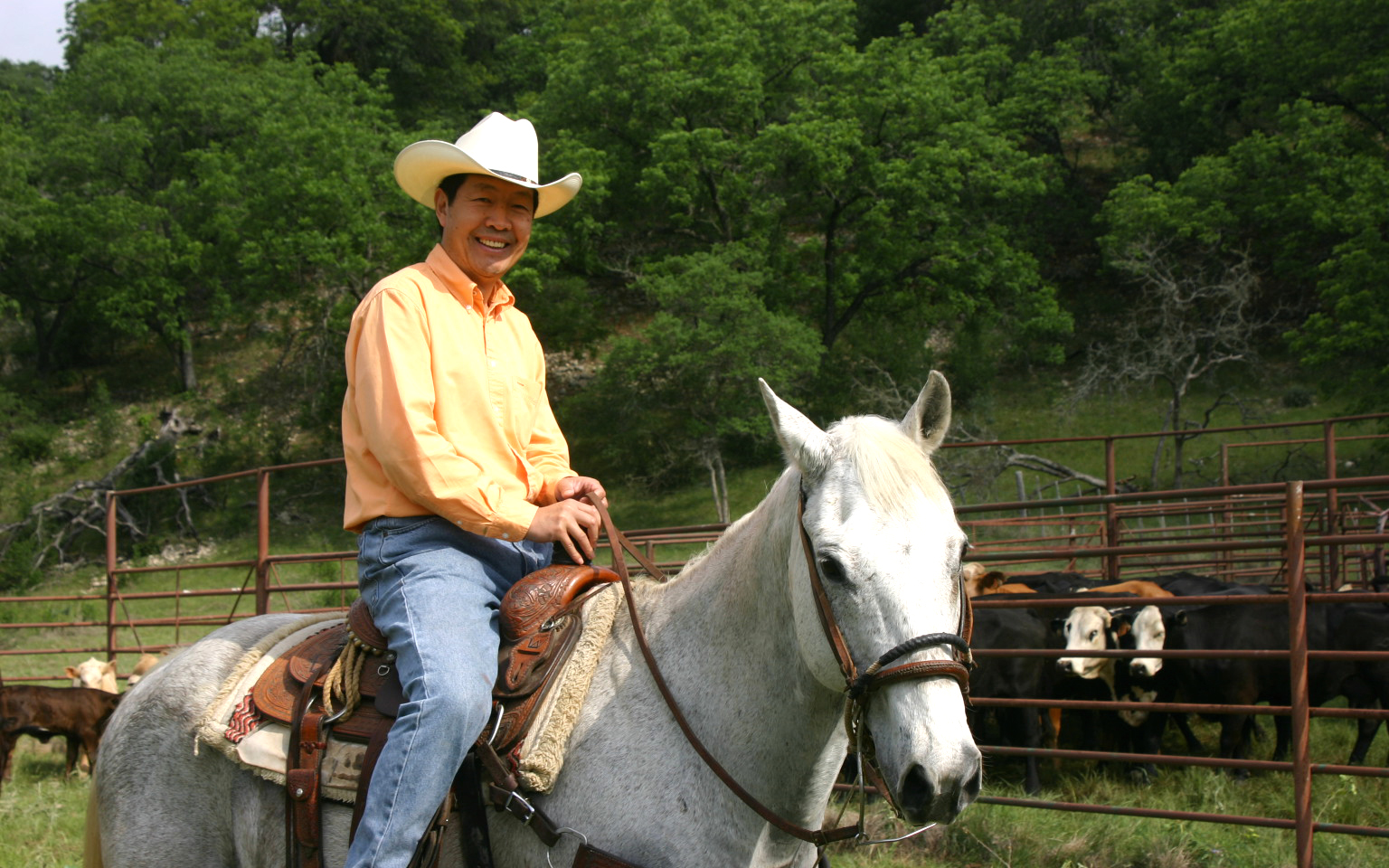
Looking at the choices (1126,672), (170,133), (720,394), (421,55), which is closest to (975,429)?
(720,394)

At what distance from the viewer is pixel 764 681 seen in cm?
217

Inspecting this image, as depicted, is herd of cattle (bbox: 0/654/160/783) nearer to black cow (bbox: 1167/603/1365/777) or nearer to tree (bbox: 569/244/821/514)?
black cow (bbox: 1167/603/1365/777)

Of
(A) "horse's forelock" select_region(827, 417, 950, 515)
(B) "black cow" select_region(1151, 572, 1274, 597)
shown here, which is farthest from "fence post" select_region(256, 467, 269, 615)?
(B) "black cow" select_region(1151, 572, 1274, 597)

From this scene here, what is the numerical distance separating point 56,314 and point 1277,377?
3445 centimetres

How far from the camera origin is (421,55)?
43.9 meters

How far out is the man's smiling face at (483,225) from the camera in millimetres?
2586

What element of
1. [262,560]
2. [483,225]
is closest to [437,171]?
[483,225]

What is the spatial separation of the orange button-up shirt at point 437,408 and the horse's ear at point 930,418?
92 cm

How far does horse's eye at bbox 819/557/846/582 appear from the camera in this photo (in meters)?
1.89

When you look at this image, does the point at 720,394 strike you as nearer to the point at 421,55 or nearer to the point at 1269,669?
the point at 1269,669

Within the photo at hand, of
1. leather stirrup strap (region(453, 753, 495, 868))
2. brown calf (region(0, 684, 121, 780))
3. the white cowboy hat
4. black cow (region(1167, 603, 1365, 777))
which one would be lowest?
brown calf (region(0, 684, 121, 780))

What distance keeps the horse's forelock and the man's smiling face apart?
3.51 feet

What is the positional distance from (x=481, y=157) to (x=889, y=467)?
53.1 inches

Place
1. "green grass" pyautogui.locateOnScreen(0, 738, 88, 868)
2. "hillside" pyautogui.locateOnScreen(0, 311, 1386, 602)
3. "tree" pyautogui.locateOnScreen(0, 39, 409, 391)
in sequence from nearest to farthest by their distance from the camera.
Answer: "green grass" pyautogui.locateOnScreen(0, 738, 88, 868) < "hillside" pyautogui.locateOnScreen(0, 311, 1386, 602) < "tree" pyautogui.locateOnScreen(0, 39, 409, 391)
